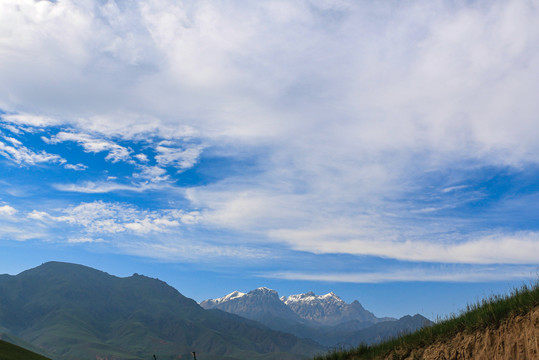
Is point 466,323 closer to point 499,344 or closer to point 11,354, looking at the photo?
point 499,344

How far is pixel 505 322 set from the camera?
17.6 m

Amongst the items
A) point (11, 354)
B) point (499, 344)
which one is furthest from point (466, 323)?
point (11, 354)

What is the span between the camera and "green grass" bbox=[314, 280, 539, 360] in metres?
17.6

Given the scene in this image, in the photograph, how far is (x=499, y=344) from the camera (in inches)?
682

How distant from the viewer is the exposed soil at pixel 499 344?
53.9 feet

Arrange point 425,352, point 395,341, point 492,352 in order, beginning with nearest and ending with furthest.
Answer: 1. point 492,352
2. point 425,352
3. point 395,341

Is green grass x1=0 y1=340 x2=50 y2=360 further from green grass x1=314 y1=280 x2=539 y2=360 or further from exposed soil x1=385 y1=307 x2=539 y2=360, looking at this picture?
exposed soil x1=385 y1=307 x2=539 y2=360

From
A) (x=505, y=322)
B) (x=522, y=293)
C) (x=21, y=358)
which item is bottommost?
(x=21, y=358)

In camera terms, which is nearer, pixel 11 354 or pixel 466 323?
pixel 466 323

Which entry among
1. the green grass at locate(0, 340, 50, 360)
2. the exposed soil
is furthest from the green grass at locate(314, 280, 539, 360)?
the green grass at locate(0, 340, 50, 360)

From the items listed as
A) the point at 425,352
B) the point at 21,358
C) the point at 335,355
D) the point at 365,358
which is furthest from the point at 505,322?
the point at 21,358

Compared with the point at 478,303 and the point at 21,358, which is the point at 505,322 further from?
the point at 21,358

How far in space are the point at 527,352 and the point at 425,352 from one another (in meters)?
5.03

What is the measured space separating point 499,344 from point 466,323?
6.75 ft
